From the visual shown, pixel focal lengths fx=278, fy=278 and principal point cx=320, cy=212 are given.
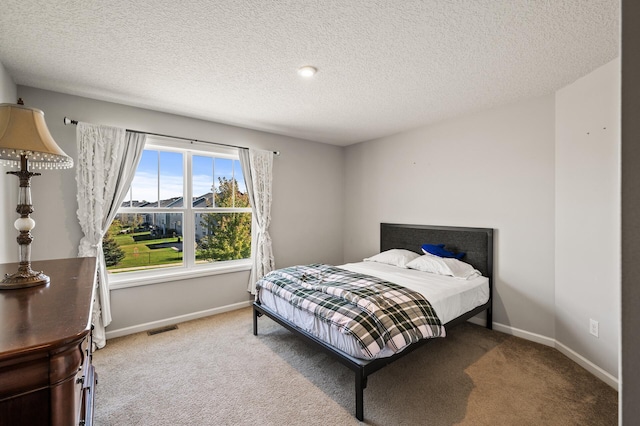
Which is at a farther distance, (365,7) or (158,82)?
(158,82)

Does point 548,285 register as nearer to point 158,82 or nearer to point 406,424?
point 406,424

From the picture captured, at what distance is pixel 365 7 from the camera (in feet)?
5.20

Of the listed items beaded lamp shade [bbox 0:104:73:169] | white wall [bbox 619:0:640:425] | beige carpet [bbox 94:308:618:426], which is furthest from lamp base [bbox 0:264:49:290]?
white wall [bbox 619:0:640:425]

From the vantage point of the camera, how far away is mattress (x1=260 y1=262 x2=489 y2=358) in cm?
207

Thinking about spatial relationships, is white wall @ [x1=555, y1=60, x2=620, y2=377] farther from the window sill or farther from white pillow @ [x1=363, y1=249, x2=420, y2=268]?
the window sill

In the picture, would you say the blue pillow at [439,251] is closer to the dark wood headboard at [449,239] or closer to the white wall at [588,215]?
the dark wood headboard at [449,239]

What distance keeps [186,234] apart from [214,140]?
4.12ft

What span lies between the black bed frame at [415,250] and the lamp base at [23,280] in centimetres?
174

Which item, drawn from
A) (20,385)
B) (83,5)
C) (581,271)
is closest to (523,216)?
(581,271)

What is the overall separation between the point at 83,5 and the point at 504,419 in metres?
3.54

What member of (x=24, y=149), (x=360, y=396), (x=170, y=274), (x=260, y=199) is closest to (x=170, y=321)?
(x=170, y=274)

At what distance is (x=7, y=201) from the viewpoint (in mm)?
2264

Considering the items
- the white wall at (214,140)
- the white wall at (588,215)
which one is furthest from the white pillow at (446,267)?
the white wall at (214,140)

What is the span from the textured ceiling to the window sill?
6.26 ft
